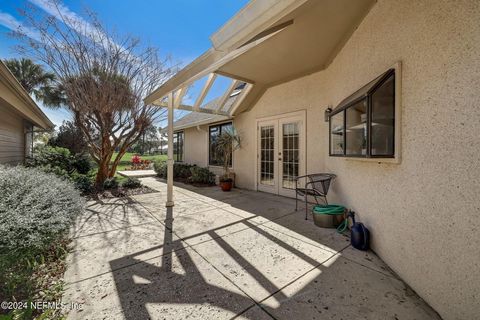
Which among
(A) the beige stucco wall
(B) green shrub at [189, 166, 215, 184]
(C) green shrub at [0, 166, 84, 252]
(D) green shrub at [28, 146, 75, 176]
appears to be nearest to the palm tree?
(A) the beige stucco wall

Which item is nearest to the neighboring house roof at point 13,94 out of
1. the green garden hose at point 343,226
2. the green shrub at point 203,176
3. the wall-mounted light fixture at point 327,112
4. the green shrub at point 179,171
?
the green shrub at point 179,171

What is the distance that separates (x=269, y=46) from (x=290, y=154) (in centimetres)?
310

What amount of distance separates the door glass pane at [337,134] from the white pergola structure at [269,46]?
147cm

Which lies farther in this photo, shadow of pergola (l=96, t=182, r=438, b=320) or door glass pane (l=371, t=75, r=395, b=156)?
door glass pane (l=371, t=75, r=395, b=156)

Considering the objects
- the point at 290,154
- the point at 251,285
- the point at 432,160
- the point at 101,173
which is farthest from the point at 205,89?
the point at 432,160

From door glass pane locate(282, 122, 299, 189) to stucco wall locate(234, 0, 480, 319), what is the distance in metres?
2.81

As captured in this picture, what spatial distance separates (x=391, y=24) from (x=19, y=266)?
5175 millimetres

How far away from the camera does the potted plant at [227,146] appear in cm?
723

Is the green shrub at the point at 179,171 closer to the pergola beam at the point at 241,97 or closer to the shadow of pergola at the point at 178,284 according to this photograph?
the pergola beam at the point at 241,97

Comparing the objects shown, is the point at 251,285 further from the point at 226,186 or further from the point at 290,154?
the point at 226,186

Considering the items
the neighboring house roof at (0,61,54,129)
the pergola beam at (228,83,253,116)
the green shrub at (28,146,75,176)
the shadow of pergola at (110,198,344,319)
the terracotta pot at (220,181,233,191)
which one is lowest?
the shadow of pergola at (110,198,344,319)

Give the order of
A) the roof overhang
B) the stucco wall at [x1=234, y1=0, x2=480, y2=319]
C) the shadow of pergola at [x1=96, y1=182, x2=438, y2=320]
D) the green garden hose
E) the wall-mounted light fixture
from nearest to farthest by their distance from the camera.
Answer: the stucco wall at [x1=234, y1=0, x2=480, y2=319] < the shadow of pergola at [x1=96, y1=182, x2=438, y2=320] < the roof overhang < the green garden hose < the wall-mounted light fixture

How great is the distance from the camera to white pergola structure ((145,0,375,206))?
2359 millimetres

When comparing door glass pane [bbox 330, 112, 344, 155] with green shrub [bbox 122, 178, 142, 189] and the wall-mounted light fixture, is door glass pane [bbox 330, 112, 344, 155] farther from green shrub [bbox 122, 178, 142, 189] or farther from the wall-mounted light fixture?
green shrub [bbox 122, 178, 142, 189]
